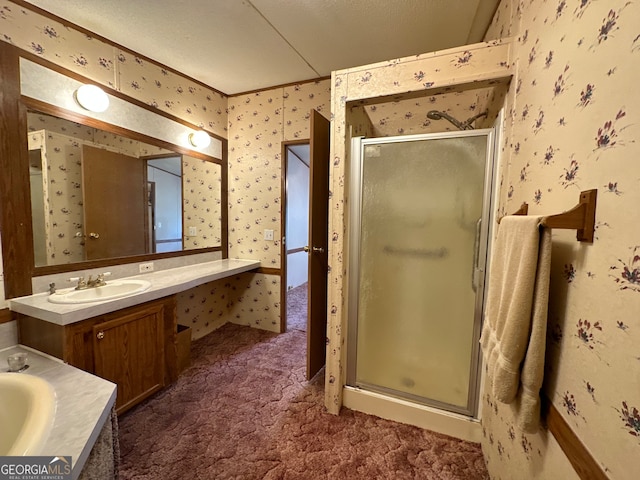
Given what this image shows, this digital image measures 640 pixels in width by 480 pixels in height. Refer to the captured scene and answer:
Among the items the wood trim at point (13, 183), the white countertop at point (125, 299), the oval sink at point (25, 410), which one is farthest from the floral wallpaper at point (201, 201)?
the oval sink at point (25, 410)

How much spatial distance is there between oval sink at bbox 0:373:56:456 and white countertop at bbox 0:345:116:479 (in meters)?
0.03

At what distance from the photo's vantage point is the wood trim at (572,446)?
0.58 meters

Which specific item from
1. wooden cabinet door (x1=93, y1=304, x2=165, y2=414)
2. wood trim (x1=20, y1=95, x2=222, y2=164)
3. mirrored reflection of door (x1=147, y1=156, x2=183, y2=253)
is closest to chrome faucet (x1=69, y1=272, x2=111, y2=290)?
wooden cabinet door (x1=93, y1=304, x2=165, y2=414)

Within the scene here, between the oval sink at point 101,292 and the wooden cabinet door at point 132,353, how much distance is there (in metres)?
0.14

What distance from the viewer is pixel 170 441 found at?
1490 mm

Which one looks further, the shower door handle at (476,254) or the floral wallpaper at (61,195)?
the floral wallpaper at (61,195)

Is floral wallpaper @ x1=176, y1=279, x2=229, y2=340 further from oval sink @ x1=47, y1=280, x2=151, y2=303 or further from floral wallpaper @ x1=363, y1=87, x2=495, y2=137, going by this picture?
floral wallpaper @ x1=363, y1=87, x2=495, y2=137

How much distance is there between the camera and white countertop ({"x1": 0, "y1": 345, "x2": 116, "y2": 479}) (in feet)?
2.74

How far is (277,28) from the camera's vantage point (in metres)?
1.85

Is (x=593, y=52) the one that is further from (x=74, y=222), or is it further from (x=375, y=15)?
(x=74, y=222)

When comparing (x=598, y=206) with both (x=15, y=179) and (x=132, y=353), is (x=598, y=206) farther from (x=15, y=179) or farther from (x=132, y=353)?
(x=15, y=179)

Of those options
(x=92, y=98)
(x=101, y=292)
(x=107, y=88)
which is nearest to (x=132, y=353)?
(x=101, y=292)

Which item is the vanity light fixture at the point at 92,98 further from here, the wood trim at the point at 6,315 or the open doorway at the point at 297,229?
the open doorway at the point at 297,229

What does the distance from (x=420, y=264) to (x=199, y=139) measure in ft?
7.65
